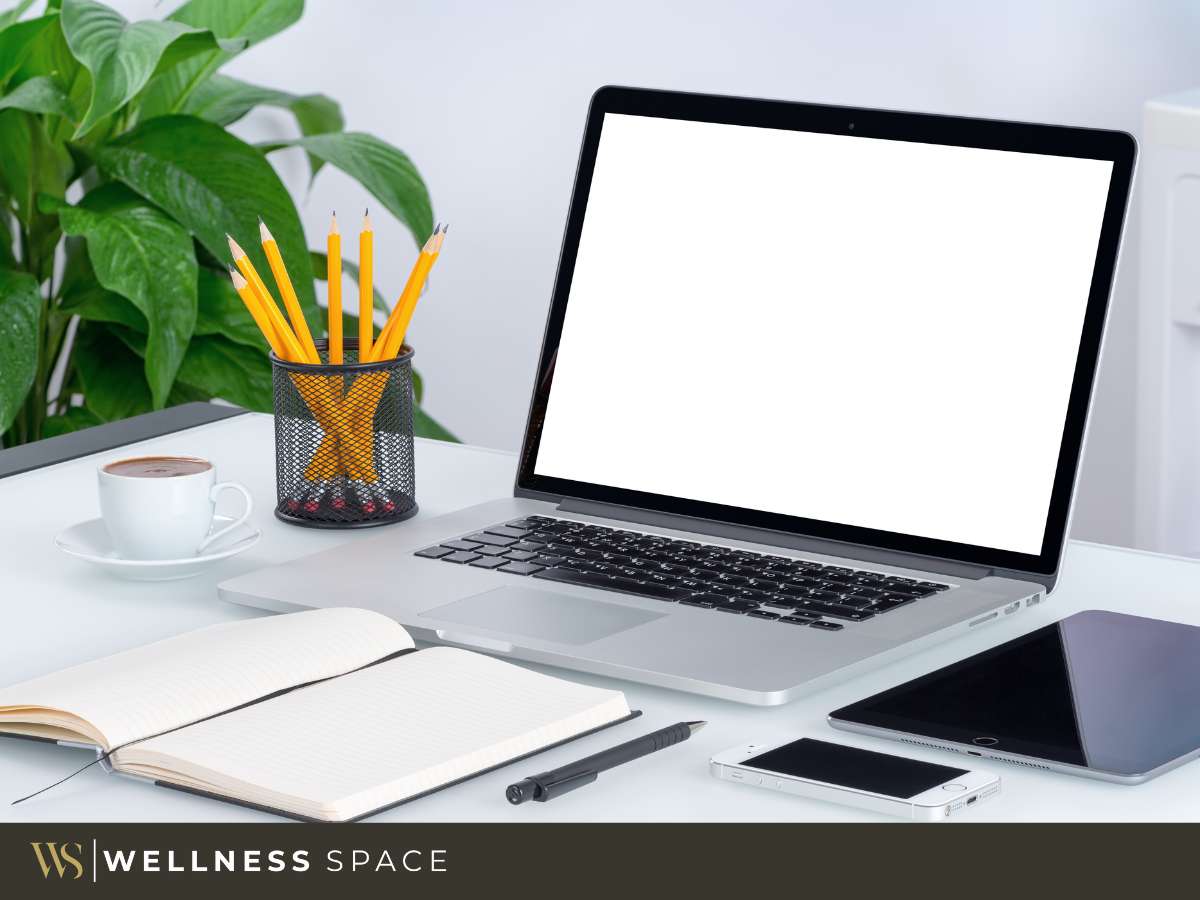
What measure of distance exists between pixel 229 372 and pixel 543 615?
125cm

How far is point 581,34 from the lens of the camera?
2.46 m

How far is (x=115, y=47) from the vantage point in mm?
1883

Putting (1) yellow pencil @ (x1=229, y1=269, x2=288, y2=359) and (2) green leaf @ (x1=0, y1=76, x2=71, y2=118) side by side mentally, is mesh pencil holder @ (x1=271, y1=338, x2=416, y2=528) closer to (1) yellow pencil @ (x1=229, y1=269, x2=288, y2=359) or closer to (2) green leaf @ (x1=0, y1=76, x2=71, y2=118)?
(1) yellow pencil @ (x1=229, y1=269, x2=288, y2=359)

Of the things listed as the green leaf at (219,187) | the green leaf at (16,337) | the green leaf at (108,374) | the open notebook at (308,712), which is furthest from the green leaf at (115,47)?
the open notebook at (308,712)

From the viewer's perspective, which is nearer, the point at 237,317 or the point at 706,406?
the point at 706,406

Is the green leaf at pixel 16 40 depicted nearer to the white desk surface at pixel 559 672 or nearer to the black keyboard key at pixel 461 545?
the white desk surface at pixel 559 672

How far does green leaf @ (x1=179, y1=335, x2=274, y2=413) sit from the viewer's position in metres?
2.08

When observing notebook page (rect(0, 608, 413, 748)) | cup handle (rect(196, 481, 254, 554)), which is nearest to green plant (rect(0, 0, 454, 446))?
cup handle (rect(196, 481, 254, 554))

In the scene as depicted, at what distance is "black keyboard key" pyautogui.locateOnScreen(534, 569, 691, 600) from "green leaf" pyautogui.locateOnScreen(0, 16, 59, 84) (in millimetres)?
1339

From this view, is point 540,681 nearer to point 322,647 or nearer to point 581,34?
point 322,647

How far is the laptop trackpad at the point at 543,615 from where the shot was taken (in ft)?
2.95

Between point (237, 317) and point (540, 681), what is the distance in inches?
54.3
